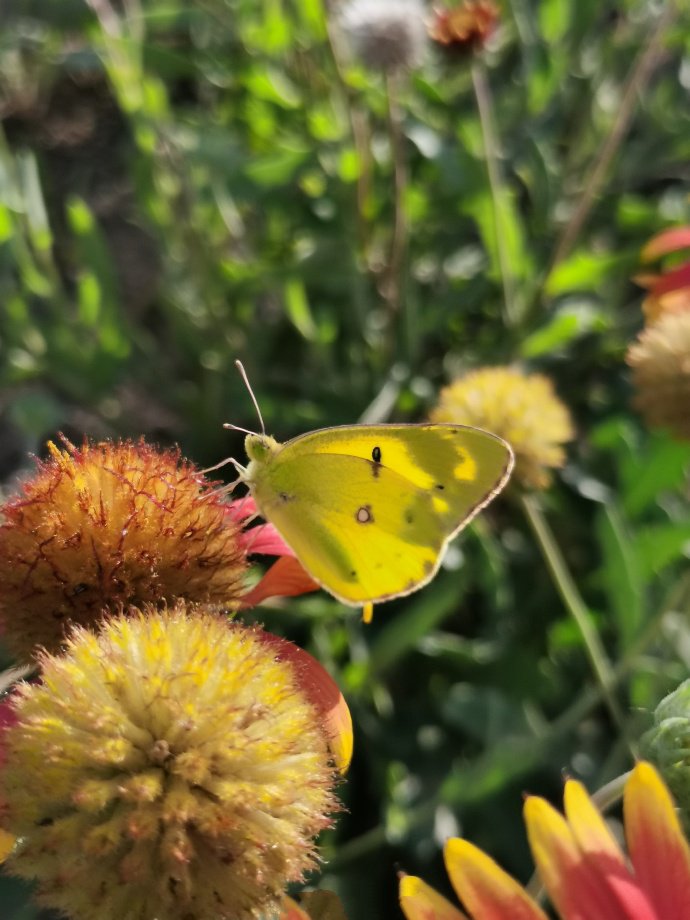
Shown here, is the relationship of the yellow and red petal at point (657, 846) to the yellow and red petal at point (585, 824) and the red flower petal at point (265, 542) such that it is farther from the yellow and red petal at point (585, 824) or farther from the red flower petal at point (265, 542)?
the red flower petal at point (265, 542)

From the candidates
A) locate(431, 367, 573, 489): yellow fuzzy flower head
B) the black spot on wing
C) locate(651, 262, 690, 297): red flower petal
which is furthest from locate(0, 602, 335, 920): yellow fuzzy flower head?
locate(651, 262, 690, 297): red flower petal

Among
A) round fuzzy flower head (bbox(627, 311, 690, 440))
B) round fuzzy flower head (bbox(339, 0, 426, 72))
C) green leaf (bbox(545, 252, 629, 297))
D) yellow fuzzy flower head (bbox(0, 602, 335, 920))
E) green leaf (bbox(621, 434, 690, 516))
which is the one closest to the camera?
yellow fuzzy flower head (bbox(0, 602, 335, 920))

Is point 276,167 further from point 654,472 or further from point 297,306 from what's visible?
point 654,472

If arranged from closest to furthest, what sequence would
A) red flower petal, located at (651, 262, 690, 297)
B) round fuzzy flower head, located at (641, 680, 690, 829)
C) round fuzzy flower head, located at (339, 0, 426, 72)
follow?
1. round fuzzy flower head, located at (641, 680, 690, 829)
2. red flower petal, located at (651, 262, 690, 297)
3. round fuzzy flower head, located at (339, 0, 426, 72)

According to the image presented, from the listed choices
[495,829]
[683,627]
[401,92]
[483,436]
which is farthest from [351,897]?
[401,92]

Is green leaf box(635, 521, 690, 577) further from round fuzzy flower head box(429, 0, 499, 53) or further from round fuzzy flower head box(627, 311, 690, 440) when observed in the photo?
round fuzzy flower head box(429, 0, 499, 53)

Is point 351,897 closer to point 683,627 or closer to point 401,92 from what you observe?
point 683,627
